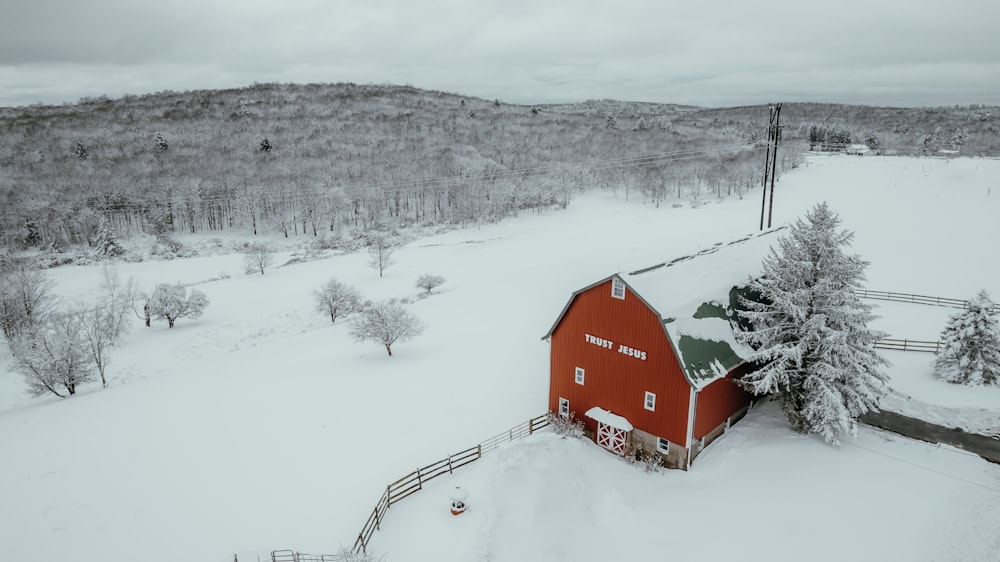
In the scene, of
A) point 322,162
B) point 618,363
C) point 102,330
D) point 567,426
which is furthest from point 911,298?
point 322,162

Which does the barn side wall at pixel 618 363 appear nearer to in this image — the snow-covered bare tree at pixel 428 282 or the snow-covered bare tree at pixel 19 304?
the snow-covered bare tree at pixel 428 282

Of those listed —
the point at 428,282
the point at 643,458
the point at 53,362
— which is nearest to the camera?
the point at 643,458

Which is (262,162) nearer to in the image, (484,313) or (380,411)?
(484,313)

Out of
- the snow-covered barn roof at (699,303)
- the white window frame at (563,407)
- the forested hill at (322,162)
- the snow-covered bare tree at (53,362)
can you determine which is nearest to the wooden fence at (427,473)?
the white window frame at (563,407)

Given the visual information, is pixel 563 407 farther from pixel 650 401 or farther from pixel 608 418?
pixel 650 401

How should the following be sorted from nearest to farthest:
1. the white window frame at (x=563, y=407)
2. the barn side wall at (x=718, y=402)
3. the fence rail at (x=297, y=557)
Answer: the fence rail at (x=297, y=557) < the barn side wall at (x=718, y=402) < the white window frame at (x=563, y=407)

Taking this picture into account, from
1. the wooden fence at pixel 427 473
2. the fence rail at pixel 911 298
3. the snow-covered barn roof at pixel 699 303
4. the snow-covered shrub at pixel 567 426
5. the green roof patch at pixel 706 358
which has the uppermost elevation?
the snow-covered barn roof at pixel 699 303

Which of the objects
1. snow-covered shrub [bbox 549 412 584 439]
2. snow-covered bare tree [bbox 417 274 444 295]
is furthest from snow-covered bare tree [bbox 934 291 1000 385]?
snow-covered bare tree [bbox 417 274 444 295]
